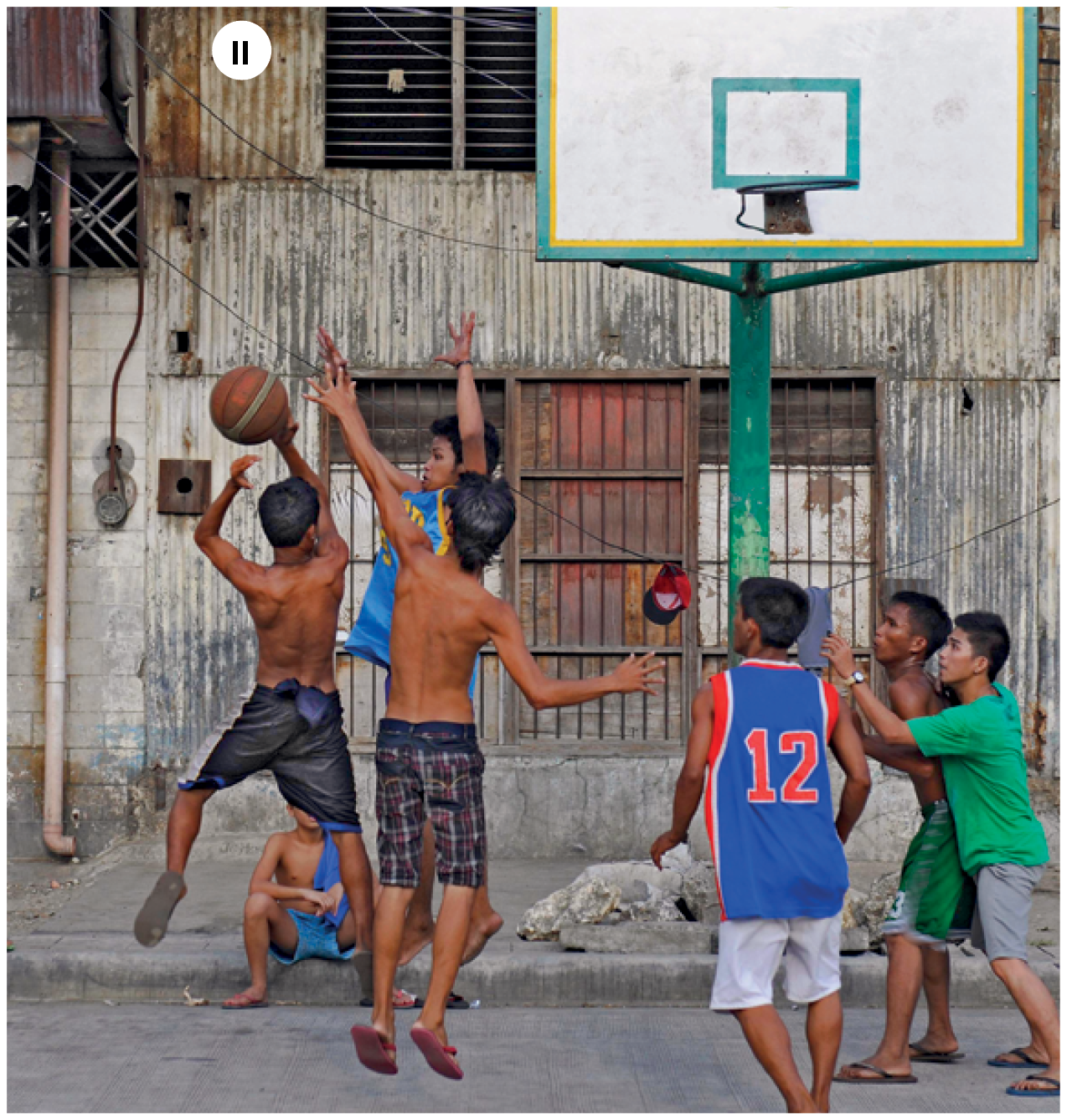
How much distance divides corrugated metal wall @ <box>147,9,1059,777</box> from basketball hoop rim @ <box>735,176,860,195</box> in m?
3.57

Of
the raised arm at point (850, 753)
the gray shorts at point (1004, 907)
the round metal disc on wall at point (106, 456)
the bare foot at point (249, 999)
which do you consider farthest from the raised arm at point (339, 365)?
the round metal disc on wall at point (106, 456)

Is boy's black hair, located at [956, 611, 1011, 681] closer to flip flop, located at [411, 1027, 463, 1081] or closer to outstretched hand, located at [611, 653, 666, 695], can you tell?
outstretched hand, located at [611, 653, 666, 695]

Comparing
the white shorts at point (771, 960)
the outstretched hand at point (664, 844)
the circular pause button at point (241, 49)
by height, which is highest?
the circular pause button at point (241, 49)

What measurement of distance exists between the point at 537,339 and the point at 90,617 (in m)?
3.65

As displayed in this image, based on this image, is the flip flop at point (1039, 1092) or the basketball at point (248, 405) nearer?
the flip flop at point (1039, 1092)

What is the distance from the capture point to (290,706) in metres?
6.91

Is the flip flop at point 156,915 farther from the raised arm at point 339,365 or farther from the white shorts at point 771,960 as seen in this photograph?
the white shorts at point 771,960

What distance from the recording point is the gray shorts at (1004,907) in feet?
19.4

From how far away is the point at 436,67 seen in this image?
10922mm

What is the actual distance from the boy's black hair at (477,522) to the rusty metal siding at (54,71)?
17.1 ft

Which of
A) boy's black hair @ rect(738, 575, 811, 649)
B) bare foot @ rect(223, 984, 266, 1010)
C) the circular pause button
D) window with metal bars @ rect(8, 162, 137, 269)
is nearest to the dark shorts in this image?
bare foot @ rect(223, 984, 266, 1010)

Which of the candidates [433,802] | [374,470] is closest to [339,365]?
[374,470]

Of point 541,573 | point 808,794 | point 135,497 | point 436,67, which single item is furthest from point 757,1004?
point 436,67

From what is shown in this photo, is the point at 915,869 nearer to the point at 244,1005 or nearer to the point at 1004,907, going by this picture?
the point at 1004,907
